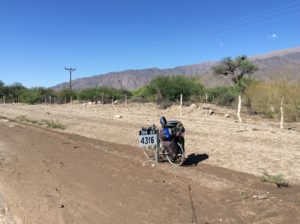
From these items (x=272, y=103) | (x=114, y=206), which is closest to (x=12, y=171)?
(x=114, y=206)

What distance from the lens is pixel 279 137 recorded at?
56.1ft

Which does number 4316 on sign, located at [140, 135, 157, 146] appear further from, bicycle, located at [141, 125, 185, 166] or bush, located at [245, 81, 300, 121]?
bush, located at [245, 81, 300, 121]

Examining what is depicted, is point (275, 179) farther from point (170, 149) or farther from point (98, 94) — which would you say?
point (98, 94)

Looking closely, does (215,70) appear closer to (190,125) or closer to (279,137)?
(190,125)

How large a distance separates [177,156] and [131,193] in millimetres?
3693

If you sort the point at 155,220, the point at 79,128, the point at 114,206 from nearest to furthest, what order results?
1. the point at 155,220
2. the point at 114,206
3. the point at 79,128

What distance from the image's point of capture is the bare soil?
7914mm

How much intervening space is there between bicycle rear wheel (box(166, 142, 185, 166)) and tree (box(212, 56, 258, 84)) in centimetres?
3523

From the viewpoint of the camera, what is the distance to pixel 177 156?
12.8 m

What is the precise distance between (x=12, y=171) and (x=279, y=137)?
34.2 feet

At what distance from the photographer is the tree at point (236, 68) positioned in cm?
4762

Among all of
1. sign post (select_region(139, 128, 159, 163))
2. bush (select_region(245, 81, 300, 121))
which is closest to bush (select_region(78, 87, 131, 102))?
bush (select_region(245, 81, 300, 121))

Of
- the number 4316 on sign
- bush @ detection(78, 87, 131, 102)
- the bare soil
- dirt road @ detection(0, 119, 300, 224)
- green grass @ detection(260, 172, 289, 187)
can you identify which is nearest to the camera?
dirt road @ detection(0, 119, 300, 224)

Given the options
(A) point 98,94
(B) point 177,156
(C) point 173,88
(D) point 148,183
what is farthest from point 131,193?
(A) point 98,94
